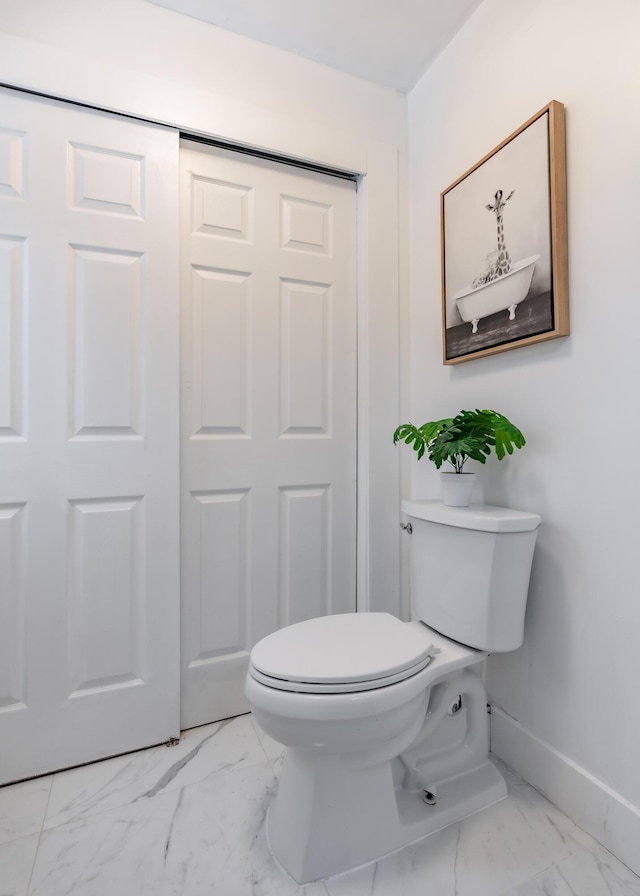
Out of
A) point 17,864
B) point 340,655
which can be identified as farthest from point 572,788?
point 17,864

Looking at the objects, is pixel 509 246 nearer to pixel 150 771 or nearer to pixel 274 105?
pixel 274 105

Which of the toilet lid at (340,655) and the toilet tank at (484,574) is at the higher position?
the toilet tank at (484,574)

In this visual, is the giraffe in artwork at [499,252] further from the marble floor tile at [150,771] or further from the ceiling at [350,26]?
the marble floor tile at [150,771]

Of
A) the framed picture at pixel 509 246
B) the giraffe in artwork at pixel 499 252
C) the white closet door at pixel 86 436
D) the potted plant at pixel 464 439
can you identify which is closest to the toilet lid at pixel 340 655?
the potted plant at pixel 464 439

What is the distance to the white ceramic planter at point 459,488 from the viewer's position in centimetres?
129

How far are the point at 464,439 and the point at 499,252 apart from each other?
54cm

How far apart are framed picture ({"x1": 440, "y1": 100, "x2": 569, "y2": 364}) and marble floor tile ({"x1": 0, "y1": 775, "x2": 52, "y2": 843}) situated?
5.43 feet

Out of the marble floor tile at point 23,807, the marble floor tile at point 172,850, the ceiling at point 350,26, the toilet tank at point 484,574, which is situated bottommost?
the marble floor tile at point 23,807

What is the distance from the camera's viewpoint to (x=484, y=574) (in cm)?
115

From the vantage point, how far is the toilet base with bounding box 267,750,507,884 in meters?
0.99

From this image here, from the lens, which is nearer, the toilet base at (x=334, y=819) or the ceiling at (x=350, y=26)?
the toilet base at (x=334, y=819)

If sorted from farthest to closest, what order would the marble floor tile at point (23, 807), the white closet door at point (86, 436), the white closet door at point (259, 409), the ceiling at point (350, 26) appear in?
the white closet door at point (259, 409)
the ceiling at point (350, 26)
the white closet door at point (86, 436)
the marble floor tile at point (23, 807)

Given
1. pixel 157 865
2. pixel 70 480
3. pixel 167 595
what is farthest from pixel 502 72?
pixel 157 865

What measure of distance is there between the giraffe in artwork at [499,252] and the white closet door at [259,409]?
53 centimetres
